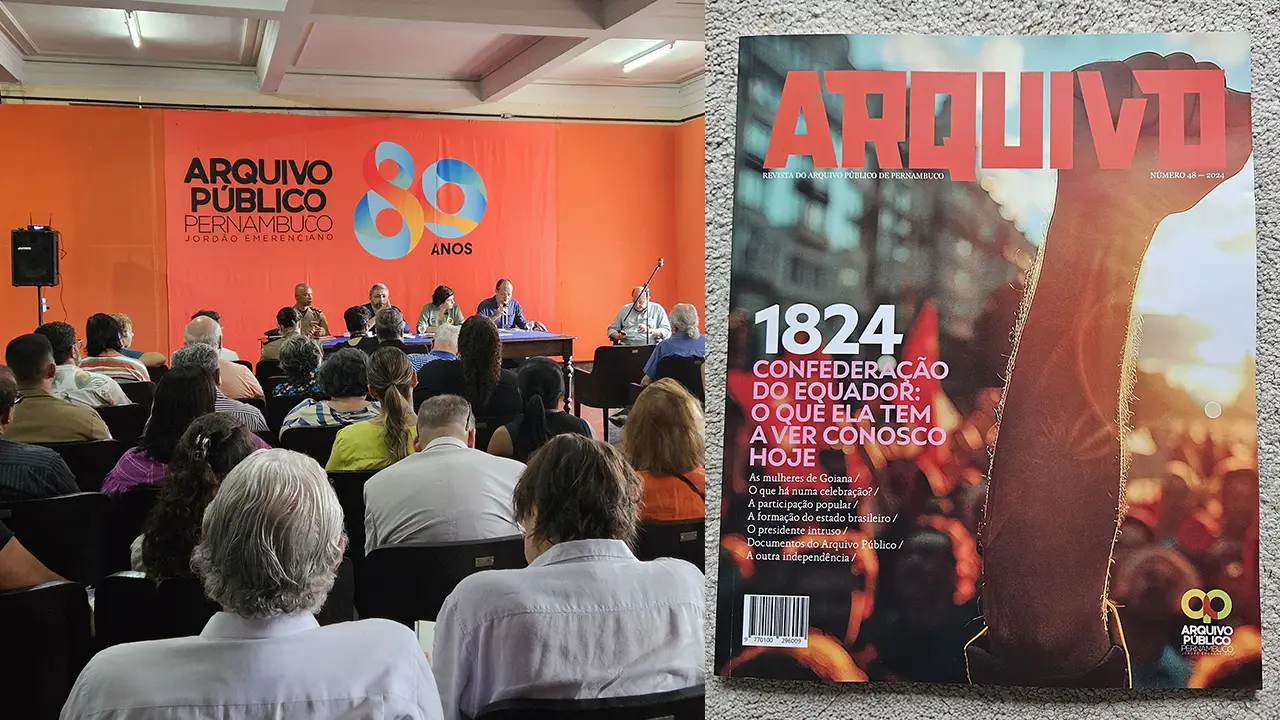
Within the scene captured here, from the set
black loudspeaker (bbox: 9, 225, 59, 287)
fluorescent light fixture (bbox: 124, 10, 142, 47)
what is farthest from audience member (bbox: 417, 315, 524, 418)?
black loudspeaker (bbox: 9, 225, 59, 287)

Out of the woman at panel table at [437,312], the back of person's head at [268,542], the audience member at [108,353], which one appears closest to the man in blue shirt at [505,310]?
the woman at panel table at [437,312]

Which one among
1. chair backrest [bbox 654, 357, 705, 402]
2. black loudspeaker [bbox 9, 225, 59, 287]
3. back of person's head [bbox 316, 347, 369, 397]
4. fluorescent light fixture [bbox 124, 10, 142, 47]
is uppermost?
fluorescent light fixture [bbox 124, 10, 142, 47]

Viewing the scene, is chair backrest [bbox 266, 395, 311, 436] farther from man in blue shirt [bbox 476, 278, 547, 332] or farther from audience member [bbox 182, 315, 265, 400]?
man in blue shirt [bbox 476, 278, 547, 332]

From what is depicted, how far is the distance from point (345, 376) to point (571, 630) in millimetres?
2427

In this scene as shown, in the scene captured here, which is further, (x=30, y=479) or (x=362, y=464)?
(x=362, y=464)

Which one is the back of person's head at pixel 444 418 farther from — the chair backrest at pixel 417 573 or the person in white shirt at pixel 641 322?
the person in white shirt at pixel 641 322

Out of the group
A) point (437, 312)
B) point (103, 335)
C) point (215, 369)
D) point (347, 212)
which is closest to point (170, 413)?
point (215, 369)

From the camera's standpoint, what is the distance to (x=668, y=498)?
8.49 ft

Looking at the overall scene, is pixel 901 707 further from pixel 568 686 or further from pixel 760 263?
pixel 568 686

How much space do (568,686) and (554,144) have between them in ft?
34.8

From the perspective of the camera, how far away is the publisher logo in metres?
0.86

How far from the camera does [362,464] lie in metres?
3.42

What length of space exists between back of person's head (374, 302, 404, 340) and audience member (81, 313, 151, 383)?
4.47 feet

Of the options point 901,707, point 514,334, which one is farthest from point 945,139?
point 514,334
